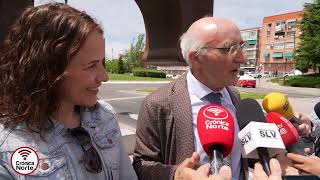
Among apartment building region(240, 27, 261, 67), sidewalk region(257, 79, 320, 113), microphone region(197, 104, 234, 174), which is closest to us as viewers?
microphone region(197, 104, 234, 174)

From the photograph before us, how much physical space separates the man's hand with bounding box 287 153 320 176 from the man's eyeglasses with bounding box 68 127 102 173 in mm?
923

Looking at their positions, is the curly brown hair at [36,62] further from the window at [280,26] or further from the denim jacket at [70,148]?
the window at [280,26]

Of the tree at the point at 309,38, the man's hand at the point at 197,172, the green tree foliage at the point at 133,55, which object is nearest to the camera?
the man's hand at the point at 197,172

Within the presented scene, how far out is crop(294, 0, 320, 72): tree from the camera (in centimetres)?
3731

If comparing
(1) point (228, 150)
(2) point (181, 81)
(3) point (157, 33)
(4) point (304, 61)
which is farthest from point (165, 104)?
(4) point (304, 61)

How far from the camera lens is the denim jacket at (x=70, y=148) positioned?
54.1 inches

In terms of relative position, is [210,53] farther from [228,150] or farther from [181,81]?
[228,150]

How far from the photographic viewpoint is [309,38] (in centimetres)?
3769

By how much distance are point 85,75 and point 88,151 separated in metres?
0.28

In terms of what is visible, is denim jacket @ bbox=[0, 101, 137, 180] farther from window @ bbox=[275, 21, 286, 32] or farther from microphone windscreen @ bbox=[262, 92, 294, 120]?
window @ bbox=[275, 21, 286, 32]

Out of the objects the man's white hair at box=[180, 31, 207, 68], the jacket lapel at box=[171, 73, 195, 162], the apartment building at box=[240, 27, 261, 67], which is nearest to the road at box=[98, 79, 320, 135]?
the man's white hair at box=[180, 31, 207, 68]

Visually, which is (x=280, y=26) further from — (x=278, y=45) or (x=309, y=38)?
(x=309, y=38)

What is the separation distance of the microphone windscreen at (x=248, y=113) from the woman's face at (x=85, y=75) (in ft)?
2.87

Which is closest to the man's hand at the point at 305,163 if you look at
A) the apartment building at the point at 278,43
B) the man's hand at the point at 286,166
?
the man's hand at the point at 286,166
